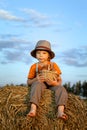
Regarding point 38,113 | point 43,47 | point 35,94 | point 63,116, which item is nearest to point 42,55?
point 43,47

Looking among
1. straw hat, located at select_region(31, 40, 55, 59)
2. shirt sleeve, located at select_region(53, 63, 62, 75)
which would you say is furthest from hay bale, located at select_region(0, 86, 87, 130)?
straw hat, located at select_region(31, 40, 55, 59)

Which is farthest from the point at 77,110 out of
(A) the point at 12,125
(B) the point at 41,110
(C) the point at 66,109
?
→ (A) the point at 12,125

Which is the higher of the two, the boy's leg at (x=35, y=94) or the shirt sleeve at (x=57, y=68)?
the shirt sleeve at (x=57, y=68)

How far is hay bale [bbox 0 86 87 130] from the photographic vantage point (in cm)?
848

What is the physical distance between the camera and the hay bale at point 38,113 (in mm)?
8477

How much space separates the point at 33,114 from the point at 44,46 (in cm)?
185

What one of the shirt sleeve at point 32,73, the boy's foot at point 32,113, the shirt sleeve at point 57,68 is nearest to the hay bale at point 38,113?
the boy's foot at point 32,113

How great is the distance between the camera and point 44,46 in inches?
373

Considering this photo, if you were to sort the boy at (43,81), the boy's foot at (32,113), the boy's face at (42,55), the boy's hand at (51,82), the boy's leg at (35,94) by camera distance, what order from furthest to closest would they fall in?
the boy's face at (42,55), the boy's hand at (51,82), the boy at (43,81), the boy's leg at (35,94), the boy's foot at (32,113)

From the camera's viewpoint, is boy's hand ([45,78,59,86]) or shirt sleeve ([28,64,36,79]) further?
shirt sleeve ([28,64,36,79])

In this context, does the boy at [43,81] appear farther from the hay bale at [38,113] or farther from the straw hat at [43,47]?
the hay bale at [38,113]

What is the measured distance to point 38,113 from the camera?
8.60m

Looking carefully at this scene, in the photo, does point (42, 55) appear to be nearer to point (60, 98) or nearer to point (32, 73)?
point (32, 73)

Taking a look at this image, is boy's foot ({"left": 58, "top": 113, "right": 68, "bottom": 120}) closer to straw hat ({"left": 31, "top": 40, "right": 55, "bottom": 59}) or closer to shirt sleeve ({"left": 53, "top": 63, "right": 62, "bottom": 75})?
shirt sleeve ({"left": 53, "top": 63, "right": 62, "bottom": 75})
